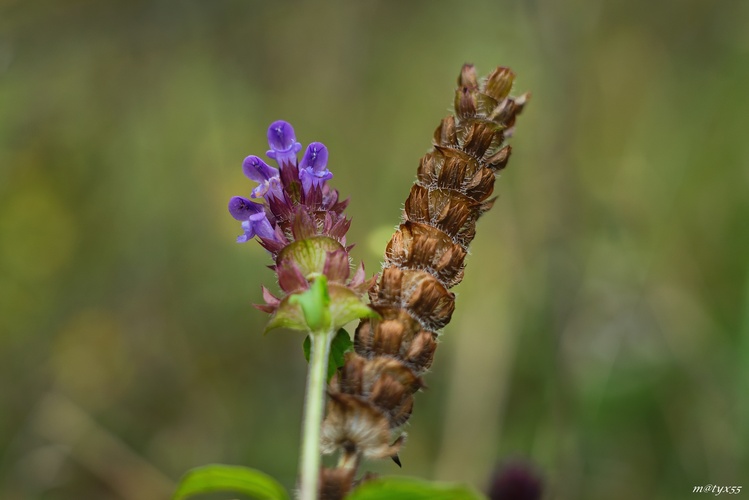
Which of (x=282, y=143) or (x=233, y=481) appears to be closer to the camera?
(x=233, y=481)

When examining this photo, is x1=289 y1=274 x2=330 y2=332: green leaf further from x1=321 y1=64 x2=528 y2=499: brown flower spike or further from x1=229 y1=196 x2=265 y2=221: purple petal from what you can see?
x1=229 y1=196 x2=265 y2=221: purple petal

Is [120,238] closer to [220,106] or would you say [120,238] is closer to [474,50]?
[220,106]

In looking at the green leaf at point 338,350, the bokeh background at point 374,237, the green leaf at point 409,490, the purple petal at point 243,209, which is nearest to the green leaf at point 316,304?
the green leaf at point 338,350

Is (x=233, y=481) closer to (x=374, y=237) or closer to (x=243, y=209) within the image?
(x=243, y=209)

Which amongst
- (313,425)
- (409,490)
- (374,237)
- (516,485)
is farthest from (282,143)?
(374,237)

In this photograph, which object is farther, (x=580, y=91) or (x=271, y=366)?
(x=580, y=91)

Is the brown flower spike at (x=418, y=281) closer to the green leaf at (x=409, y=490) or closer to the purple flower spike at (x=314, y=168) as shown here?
the green leaf at (x=409, y=490)

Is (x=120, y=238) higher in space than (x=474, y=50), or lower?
lower

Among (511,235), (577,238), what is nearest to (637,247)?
(577,238)
